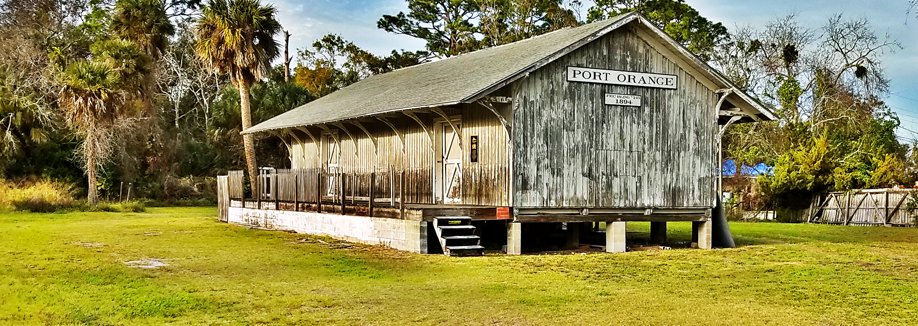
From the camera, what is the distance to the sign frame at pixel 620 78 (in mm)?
19406

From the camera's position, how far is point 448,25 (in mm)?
58000

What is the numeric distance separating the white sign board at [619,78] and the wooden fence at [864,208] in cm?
1736

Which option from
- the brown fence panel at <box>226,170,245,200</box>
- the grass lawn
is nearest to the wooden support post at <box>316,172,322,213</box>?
the grass lawn

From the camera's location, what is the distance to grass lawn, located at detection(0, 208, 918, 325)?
10.3 m

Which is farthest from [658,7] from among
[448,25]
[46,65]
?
[46,65]

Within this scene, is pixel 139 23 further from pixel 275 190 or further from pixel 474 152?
pixel 474 152

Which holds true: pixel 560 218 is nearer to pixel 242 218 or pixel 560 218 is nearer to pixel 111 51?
pixel 242 218

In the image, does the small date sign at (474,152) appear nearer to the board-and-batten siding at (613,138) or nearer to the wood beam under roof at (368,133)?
the board-and-batten siding at (613,138)

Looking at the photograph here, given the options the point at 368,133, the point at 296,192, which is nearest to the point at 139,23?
the point at 296,192

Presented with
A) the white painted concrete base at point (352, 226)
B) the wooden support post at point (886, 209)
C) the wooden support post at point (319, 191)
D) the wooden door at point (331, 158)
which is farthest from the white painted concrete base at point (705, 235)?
the wooden support post at point (886, 209)

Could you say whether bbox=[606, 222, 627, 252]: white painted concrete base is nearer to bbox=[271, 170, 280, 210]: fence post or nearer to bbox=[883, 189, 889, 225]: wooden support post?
bbox=[271, 170, 280, 210]: fence post

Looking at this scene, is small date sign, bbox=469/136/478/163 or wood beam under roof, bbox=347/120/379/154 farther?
wood beam under roof, bbox=347/120/379/154

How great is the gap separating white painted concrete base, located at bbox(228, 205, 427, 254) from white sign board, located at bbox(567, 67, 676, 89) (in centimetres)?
459

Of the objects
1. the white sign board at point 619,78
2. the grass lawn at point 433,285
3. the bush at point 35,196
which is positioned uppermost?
the white sign board at point 619,78
